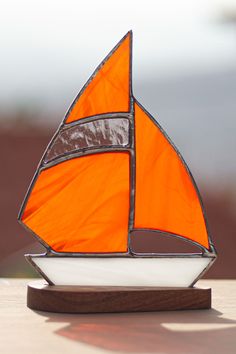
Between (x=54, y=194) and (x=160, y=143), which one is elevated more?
(x=160, y=143)

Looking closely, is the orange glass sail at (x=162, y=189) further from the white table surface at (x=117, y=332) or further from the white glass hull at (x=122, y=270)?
the white table surface at (x=117, y=332)

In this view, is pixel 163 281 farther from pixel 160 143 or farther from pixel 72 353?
pixel 72 353

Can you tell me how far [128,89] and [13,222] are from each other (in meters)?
0.74

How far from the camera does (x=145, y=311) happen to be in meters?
1.01

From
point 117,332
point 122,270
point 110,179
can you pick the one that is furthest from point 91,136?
point 117,332

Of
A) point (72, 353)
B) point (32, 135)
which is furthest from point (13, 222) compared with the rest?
point (72, 353)

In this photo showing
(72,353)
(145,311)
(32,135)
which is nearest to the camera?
(72,353)

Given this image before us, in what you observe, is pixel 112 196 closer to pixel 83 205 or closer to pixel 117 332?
pixel 83 205

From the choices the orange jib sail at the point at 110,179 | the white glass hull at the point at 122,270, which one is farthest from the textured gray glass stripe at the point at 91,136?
the white glass hull at the point at 122,270

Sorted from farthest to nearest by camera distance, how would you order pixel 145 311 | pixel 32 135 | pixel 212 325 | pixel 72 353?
pixel 32 135, pixel 145 311, pixel 212 325, pixel 72 353

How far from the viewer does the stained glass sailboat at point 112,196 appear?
3.40ft

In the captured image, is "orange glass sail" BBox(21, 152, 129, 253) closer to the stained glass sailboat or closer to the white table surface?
the stained glass sailboat

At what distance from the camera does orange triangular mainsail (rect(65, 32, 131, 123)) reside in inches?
41.3

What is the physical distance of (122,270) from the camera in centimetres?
106
